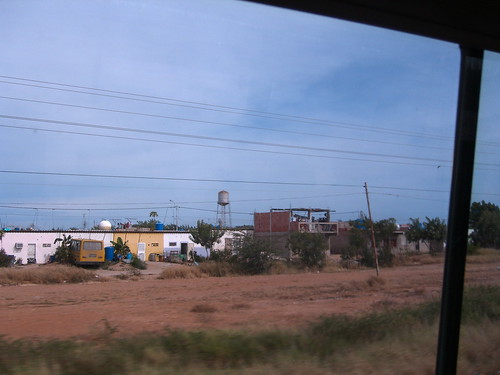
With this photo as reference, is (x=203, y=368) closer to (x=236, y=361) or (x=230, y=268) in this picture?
(x=236, y=361)

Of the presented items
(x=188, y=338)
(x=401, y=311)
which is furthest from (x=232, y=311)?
(x=188, y=338)

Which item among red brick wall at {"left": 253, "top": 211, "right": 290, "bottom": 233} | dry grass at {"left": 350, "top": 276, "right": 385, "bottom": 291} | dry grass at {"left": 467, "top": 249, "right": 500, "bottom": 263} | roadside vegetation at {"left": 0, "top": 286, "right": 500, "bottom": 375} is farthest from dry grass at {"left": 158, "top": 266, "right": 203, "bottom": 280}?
dry grass at {"left": 467, "top": 249, "right": 500, "bottom": 263}

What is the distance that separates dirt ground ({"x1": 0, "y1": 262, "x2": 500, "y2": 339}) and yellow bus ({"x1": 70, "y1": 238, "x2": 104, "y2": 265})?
1506cm

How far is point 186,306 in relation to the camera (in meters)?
15.7

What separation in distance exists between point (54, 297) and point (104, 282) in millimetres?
9353

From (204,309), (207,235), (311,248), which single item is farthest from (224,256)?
(204,309)

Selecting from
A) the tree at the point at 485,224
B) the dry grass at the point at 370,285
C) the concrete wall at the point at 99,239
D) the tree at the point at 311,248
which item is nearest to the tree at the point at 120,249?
the concrete wall at the point at 99,239

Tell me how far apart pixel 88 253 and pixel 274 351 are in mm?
33162

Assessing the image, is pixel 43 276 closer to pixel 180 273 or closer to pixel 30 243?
pixel 180 273

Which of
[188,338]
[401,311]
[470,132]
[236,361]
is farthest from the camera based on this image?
[401,311]

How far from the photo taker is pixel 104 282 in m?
28.8

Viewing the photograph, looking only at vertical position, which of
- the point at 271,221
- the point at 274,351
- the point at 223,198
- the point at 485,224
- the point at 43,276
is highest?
the point at 223,198

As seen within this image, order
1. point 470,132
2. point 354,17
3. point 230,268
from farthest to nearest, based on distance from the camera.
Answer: point 230,268 → point 470,132 → point 354,17

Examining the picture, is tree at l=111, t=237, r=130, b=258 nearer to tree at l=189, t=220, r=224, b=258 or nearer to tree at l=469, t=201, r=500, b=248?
tree at l=189, t=220, r=224, b=258
